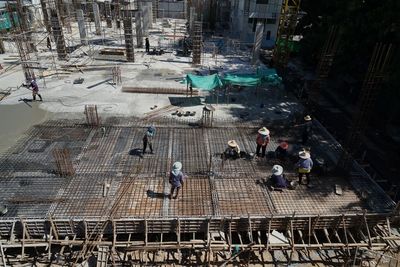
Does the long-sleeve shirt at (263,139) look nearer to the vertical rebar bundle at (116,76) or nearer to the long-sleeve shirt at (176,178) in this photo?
the long-sleeve shirt at (176,178)

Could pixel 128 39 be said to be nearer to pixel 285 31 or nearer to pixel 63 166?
pixel 285 31

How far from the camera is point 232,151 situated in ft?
42.2

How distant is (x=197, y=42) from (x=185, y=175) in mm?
15770

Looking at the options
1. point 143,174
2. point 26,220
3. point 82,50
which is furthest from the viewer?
point 82,50

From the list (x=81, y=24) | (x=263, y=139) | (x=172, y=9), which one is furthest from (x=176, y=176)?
(x=172, y=9)

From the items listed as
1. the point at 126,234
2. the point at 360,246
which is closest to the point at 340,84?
the point at 360,246

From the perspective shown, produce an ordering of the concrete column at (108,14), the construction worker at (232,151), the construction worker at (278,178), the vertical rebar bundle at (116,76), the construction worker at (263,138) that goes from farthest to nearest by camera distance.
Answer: the concrete column at (108,14), the vertical rebar bundle at (116,76), the construction worker at (232,151), the construction worker at (263,138), the construction worker at (278,178)

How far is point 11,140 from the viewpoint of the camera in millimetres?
13539

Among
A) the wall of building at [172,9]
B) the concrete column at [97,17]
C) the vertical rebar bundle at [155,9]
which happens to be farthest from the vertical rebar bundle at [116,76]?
the wall of building at [172,9]

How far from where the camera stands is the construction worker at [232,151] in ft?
42.0

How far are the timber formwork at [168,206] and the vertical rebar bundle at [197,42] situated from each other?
1334 cm

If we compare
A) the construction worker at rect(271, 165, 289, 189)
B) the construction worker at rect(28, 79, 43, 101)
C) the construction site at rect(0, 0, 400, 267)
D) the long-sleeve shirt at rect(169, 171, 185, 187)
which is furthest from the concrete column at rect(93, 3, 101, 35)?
the construction worker at rect(271, 165, 289, 189)

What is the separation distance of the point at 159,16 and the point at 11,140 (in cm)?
3864

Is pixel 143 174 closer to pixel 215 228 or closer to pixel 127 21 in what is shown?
pixel 215 228
